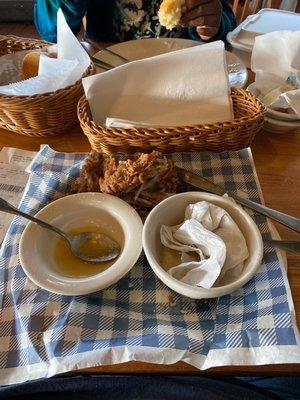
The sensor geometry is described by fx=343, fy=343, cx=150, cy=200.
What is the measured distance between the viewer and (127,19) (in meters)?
1.21

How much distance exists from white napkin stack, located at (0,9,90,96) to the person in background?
0.37 meters

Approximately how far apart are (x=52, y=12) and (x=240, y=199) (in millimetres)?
915

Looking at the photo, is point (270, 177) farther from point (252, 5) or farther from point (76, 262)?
point (252, 5)

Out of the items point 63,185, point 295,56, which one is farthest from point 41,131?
point 295,56

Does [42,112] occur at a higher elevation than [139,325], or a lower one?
higher

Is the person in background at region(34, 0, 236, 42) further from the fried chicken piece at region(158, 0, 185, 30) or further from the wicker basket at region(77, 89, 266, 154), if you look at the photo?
the wicker basket at region(77, 89, 266, 154)

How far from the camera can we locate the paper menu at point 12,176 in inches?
25.2

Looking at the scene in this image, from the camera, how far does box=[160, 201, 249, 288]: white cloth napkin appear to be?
0.50 meters

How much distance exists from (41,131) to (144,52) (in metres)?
0.43

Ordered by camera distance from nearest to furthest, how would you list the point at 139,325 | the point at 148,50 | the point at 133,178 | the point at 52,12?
the point at 139,325, the point at 133,178, the point at 148,50, the point at 52,12

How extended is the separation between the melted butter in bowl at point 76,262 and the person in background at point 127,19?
759 mm

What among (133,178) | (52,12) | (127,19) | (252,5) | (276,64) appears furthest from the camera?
(252,5)

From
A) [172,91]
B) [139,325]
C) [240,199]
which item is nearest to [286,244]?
[240,199]

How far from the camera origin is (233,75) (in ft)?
2.93
